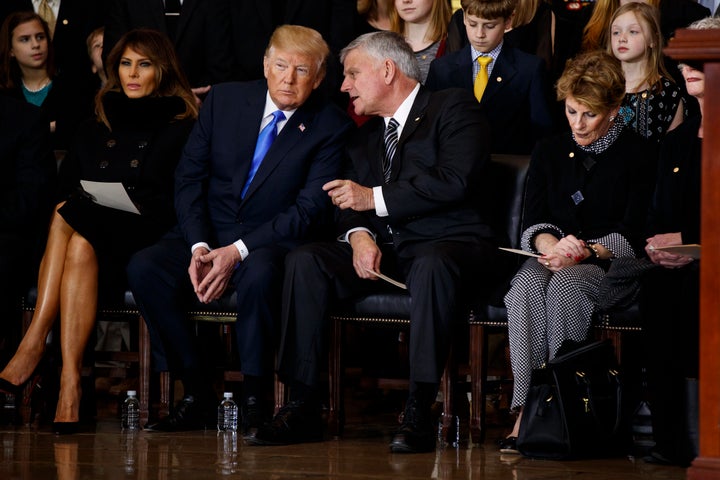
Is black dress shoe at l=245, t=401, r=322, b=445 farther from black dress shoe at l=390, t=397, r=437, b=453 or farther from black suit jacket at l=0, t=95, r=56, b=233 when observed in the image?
black suit jacket at l=0, t=95, r=56, b=233

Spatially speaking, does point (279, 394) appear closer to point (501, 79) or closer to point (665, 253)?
point (665, 253)

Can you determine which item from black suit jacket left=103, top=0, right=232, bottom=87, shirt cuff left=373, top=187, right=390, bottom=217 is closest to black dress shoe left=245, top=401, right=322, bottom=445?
shirt cuff left=373, top=187, right=390, bottom=217

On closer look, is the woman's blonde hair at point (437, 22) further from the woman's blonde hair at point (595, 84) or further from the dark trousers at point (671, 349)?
the dark trousers at point (671, 349)

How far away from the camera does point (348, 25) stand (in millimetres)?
5777

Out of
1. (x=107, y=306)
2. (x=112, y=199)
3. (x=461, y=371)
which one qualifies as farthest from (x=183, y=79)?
(x=461, y=371)

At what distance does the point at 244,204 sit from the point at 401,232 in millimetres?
673

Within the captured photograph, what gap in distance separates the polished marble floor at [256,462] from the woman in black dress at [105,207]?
412 millimetres

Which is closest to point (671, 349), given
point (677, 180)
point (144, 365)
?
point (677, 180)

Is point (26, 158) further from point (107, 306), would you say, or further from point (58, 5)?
point (58, 5)

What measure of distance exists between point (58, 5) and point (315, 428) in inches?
135

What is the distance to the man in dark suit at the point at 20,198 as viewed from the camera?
4.84 metres

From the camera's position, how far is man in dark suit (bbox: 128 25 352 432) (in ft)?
14.9

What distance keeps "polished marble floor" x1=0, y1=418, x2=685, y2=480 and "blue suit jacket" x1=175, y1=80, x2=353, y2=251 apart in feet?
2.85

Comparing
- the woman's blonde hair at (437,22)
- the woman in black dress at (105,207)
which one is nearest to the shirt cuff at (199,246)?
the woman in black dress at (105,207)
